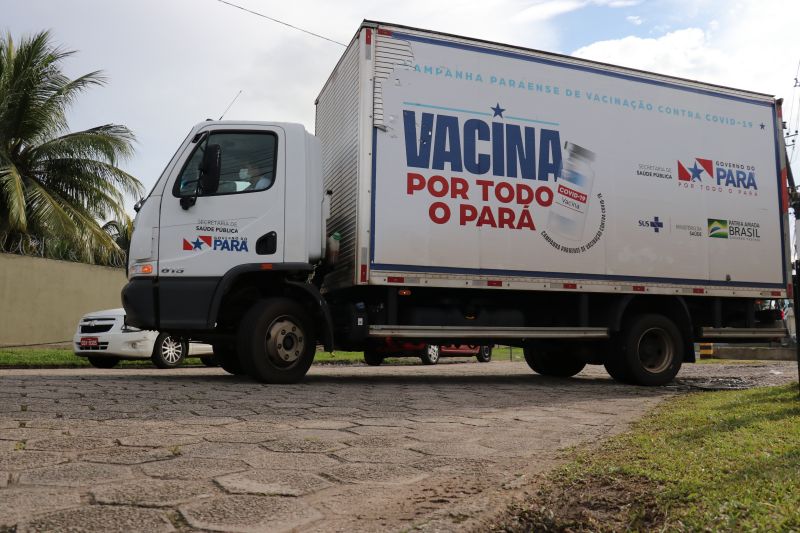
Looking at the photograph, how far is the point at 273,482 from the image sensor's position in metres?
2.99

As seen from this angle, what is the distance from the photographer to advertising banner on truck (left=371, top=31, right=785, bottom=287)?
Result: 7.79m

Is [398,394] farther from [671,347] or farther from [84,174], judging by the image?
[84,174]

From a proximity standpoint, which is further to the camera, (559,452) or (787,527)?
(559,452)

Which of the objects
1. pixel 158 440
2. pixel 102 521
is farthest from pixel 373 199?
pixel 102 521

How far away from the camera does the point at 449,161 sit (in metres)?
7.91

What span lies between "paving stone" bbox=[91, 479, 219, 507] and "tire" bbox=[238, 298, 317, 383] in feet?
14.0

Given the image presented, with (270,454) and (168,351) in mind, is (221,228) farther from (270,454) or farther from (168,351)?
(168,351)

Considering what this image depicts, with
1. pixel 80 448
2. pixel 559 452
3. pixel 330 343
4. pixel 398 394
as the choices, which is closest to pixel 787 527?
pixel 559 452

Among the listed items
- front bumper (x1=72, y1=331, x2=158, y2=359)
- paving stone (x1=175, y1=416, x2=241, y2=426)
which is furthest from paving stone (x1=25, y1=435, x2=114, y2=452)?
front bumper (x1=72, y1=331, x2=158, y2=359)

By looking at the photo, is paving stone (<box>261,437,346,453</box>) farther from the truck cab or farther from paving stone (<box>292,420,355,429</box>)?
the truck cab

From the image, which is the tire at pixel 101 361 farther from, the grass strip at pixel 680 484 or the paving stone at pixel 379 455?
the grass strip at pixel 680 484

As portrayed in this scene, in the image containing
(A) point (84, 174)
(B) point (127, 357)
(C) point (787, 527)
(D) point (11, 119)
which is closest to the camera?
(C) point (787, 527)

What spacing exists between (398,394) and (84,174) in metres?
15.0

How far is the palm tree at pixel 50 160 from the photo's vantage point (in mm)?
17344
